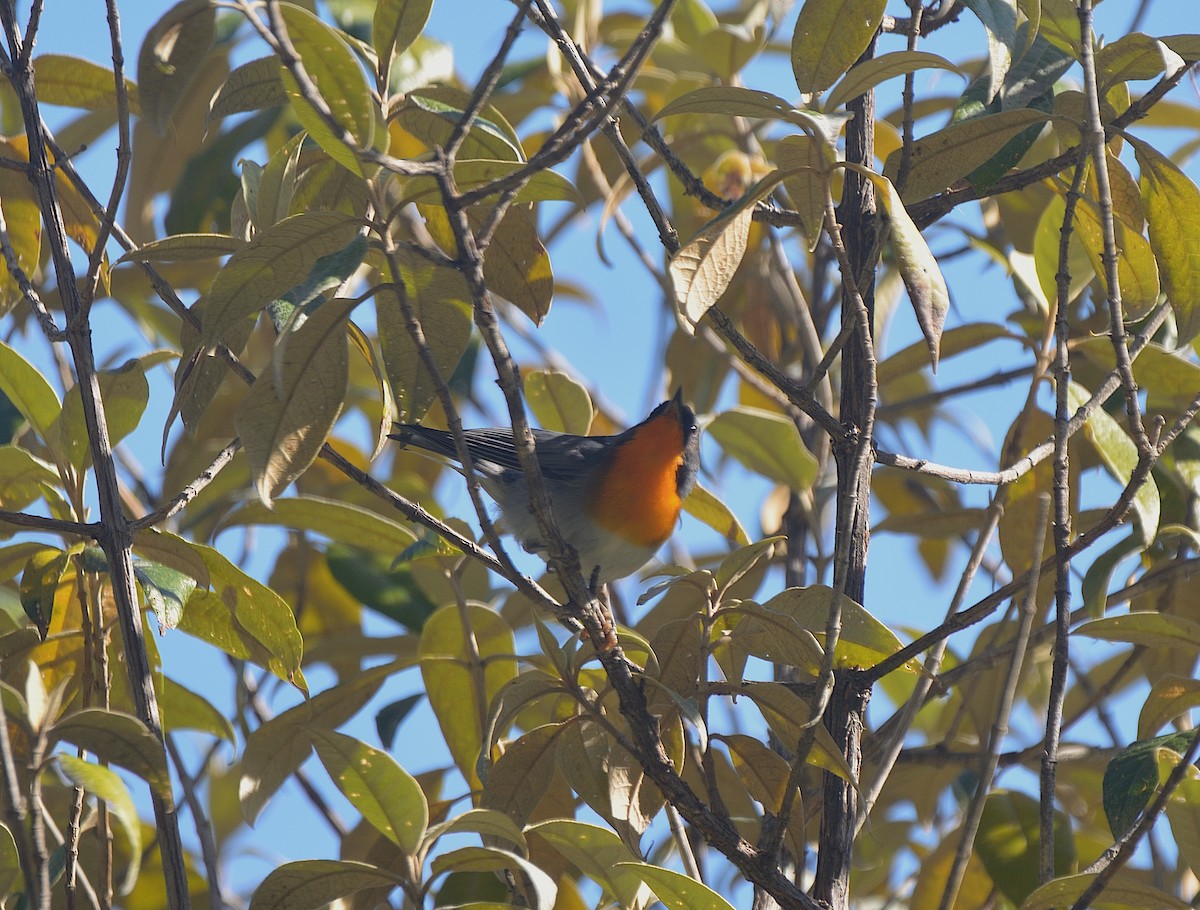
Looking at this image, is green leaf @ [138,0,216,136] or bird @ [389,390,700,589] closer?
green leaf @ [138,0,216,136]

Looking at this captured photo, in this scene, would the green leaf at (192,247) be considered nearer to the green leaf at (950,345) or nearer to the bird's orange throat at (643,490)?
the green leaf at (950,345)

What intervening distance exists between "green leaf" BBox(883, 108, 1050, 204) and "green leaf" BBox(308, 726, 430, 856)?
131 cm

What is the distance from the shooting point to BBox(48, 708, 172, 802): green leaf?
1.82 metres

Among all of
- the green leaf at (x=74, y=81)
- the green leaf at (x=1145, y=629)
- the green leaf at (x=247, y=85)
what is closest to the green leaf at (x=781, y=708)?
the green leaf at (x=1145, y=629)

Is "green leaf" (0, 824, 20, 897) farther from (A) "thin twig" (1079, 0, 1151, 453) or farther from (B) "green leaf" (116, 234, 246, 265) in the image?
(A) "thin twig" (1079, 0, 1151, 453)

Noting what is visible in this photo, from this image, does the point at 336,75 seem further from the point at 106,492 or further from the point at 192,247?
the point at 106,492

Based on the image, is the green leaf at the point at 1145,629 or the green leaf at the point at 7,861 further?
the green leaf at the point at 1145,629

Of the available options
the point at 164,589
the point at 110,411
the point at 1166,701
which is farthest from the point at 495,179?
the point at 1166,701

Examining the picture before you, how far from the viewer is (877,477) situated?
4.25m

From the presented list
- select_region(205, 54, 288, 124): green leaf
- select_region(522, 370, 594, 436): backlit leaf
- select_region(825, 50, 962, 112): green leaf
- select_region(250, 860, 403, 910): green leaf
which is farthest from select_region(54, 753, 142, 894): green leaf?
select_region(522, 370, 594, 436): backlit leaf

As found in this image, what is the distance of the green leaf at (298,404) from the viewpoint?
6.05ft

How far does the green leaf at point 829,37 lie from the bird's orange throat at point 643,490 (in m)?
2.12

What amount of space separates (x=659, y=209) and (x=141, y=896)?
2283 mm

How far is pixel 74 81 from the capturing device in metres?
2.97
